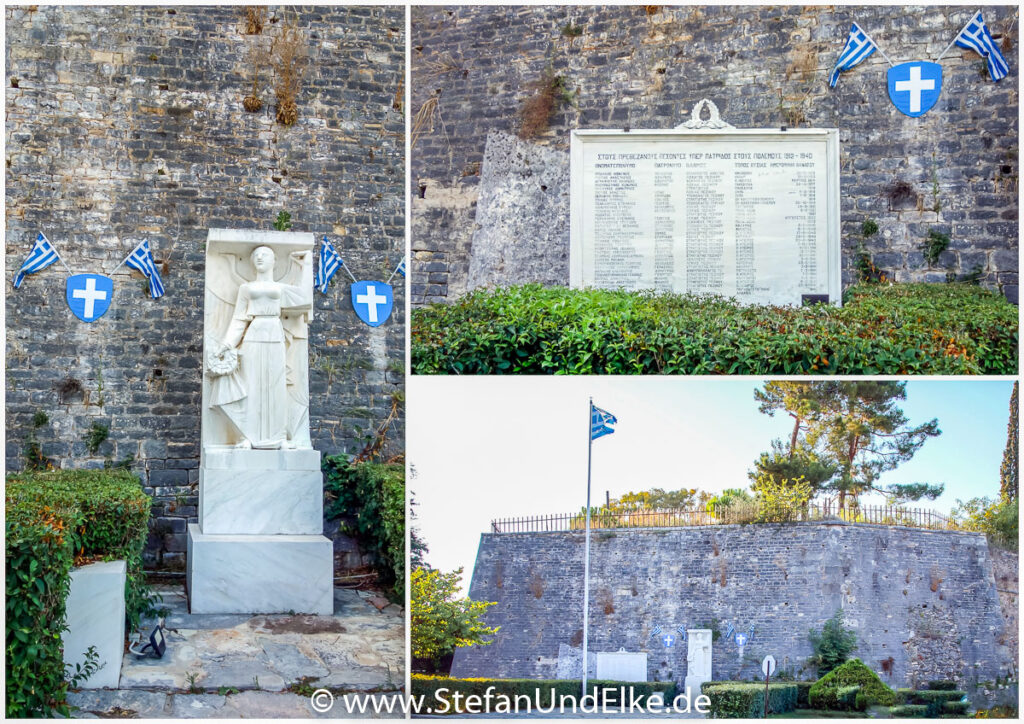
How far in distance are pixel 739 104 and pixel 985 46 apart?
1964 millimetres

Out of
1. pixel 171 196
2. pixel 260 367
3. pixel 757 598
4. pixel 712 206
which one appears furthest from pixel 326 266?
pixel 757 598

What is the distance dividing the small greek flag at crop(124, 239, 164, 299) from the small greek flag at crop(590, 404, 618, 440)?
18.9ft

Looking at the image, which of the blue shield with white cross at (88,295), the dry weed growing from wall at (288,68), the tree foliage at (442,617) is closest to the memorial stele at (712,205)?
the dry weed growing from wall at (288,68)

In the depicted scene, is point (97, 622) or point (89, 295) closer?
point (97, 622)

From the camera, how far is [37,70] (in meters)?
9.12

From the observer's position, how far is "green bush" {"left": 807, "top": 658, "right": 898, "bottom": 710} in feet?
14.0

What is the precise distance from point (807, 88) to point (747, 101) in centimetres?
50

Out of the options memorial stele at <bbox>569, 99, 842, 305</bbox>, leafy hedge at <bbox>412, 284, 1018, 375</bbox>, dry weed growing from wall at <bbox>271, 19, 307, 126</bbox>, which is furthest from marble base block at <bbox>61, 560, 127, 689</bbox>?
dry weed growing from wall at <bbox>271, 19, 307, 126</bbox>

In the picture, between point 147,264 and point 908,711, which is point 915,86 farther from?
point 147,264

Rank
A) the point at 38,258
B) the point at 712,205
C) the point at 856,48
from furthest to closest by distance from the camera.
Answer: the point at 38,258 < the point at 856,48 < the point at 712,205

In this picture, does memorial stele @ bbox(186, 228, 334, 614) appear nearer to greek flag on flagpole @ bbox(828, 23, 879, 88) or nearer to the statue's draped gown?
the statue's draped gown

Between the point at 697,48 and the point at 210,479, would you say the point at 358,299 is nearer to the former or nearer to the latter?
the point at 210,479

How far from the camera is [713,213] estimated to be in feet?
25.8

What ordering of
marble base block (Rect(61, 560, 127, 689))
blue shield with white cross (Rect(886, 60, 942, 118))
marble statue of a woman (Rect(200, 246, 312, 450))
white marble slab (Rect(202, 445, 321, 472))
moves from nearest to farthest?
marble base block (Rect(61, 560, 127, 689)), white marble slab (Rect(202, 445, 321, 472)), marble statue of a woman (Rect(200, 246, 312, 450)), blue shield with white cross (Rect(886, 60, 942, 118))
